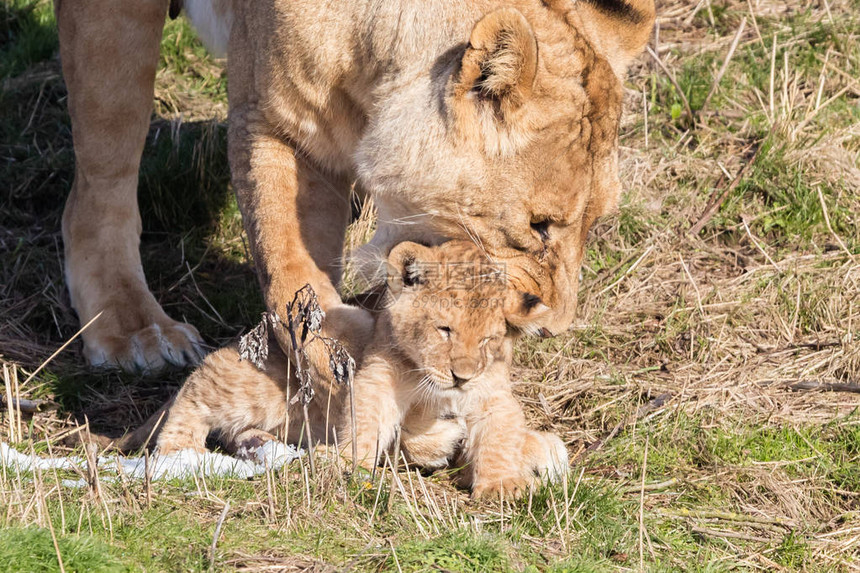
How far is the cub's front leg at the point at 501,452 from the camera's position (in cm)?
335

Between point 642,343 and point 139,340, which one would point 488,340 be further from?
point 139,340

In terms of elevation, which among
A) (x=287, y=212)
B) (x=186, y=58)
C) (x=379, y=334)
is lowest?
(x=379, y=334)

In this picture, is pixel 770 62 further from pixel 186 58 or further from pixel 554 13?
pixel 186 58

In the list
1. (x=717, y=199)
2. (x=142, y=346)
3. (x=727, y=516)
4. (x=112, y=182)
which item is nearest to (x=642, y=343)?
(x=717, y=199)

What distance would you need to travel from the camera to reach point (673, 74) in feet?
19.3

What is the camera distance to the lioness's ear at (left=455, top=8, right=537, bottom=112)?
3.06 m

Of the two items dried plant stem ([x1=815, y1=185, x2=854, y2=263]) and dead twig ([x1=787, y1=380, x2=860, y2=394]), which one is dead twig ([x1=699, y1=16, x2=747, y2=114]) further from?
dead twig ([x1=787, y1=380, x2=860, y2=394])

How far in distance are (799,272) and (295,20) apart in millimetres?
2559

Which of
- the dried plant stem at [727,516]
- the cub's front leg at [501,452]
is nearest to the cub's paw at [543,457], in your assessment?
the cub's front leg at [501,452]

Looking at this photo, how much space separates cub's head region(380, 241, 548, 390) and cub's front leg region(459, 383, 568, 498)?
0.83 ft

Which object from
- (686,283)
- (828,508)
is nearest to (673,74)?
(686,283)

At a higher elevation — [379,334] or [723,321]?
[379,334]

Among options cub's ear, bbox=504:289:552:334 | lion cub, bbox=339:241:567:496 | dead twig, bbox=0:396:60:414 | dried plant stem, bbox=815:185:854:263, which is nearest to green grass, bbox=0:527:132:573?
lion cub, bbox=339:241:567:496

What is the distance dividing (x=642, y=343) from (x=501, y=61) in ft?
6.18
